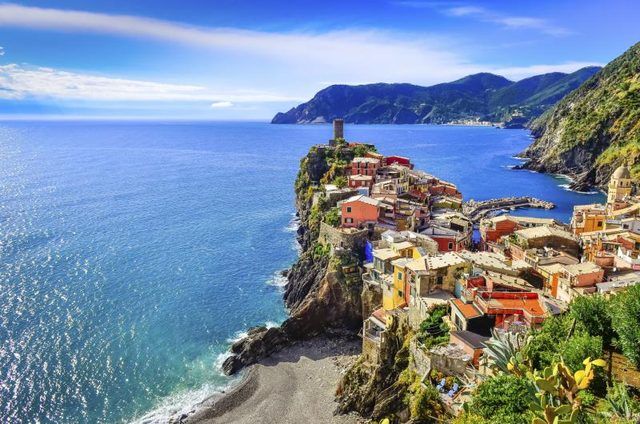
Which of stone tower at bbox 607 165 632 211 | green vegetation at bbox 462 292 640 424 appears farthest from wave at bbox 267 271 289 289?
stone tower at bbox 607 165 632 211

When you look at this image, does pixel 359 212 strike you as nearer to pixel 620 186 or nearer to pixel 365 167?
pixel 365 167

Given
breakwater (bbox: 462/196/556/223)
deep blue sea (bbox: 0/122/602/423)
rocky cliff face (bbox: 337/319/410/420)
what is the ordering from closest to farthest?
rocky cliff face (bbox: 337/319/410/420)
deep blue sea (bbox: 0/122/602/423)
breakwater (bbox: 462/196/556/223)

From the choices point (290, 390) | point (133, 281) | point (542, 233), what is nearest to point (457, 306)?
point (290, 390)

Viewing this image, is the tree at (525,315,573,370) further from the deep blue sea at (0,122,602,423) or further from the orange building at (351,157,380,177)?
the orange building at (351,157,380,177)

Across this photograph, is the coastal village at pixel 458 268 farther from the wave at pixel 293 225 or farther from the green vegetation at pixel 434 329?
the wave at pixel 293 225

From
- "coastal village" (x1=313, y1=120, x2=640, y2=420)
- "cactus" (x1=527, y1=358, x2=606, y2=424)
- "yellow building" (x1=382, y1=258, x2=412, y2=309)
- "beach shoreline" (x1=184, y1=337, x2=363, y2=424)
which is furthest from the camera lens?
"yellow building" (x1=382, y1=258, x2=412, y2=309)

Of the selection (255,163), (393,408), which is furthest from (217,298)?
(255,163)
